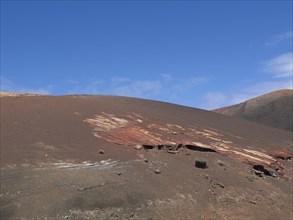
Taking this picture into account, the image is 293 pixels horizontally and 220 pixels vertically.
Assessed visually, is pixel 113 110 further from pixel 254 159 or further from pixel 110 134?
pixel 254 159

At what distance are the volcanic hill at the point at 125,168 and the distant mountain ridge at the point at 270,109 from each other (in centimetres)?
4181

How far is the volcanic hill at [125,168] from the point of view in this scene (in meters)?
12.9

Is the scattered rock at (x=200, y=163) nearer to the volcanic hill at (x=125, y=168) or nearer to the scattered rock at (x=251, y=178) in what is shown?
the volcanic hill at (x=125, y=168)

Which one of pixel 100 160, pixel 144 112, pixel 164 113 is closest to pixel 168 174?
pixel 100 160

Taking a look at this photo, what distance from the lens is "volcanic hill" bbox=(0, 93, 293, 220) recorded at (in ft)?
42.2

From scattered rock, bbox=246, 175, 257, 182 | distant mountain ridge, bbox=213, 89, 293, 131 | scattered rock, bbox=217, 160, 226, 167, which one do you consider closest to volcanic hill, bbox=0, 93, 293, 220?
scattered rock, bbox=246, 175, 257, 182

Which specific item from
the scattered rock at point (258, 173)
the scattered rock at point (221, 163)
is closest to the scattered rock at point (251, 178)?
the scattered rock at point (258, 173)

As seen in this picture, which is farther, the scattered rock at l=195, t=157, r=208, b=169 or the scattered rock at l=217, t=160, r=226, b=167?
the scattered rock at l=217, t=160, r=226, b=167

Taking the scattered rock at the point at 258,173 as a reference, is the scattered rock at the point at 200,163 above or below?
above

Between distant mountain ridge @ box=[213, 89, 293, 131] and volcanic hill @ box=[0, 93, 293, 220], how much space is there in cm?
4181

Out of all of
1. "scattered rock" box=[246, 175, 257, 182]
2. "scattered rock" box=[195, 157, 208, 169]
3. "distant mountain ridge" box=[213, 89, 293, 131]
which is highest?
"distant mountain ridge" box=[213, 89, 293, 131]

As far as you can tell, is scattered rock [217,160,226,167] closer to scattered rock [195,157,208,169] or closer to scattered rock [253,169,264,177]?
scattered rock [195,157,208,169]

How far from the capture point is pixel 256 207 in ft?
53.0

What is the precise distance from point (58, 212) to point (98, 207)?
3.91ft
